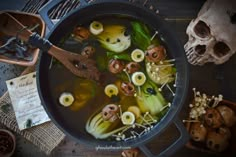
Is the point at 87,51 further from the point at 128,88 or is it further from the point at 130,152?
the point at 130,152

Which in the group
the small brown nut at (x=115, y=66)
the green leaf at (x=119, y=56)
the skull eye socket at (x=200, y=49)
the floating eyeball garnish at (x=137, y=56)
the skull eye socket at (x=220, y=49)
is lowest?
the small brown nut at (x=115, y=66)

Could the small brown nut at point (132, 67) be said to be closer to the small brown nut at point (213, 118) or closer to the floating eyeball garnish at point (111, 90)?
the floating eyeball garnish at point (111, 90)

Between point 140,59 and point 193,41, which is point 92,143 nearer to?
point 140,59

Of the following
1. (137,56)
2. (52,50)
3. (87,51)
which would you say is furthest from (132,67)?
(52,50)

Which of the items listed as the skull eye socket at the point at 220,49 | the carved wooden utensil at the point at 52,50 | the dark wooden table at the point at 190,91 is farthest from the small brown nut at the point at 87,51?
the skull eye socket at the point at 220,49

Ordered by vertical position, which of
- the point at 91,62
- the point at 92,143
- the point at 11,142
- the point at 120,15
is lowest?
the point at 11,142

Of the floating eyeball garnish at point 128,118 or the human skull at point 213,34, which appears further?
the floating eyeball garnish at point 128,118

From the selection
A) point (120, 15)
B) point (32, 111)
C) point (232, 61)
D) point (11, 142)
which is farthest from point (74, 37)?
point (232, 61)

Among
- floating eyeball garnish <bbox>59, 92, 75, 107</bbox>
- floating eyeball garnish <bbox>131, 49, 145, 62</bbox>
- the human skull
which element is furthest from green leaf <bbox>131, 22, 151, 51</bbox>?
floating eyeball garnish <bbox>59, 92, 75, 107</bbox>
